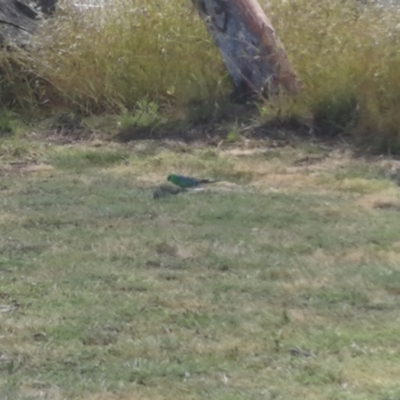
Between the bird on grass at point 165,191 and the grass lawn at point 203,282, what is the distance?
0.09m

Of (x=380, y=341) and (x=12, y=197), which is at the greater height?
(x=380, y=341)

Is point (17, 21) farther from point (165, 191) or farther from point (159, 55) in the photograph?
point (165, 191)

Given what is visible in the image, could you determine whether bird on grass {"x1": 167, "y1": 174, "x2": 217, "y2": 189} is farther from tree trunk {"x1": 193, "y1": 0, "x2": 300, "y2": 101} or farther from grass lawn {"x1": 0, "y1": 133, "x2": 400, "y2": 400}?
tree trunk {"x1": 193, "y1": 0, "x2": 300, "y2": 101}

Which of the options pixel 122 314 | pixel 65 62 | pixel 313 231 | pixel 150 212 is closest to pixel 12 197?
pixel 150 212

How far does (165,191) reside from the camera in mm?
7793

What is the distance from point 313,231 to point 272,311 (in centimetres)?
168

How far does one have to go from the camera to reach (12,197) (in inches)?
304

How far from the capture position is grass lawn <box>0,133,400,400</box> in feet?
13.6

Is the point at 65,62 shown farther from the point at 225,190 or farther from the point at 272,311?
the point at 272,311

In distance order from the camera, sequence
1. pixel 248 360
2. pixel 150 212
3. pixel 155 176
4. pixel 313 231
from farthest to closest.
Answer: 1. pixel 155 176
2. pixel 150 212
3. pixel 313 231
4. pixel 248 360

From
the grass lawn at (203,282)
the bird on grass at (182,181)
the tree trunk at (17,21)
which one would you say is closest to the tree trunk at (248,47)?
the grass lawn at (203,282)

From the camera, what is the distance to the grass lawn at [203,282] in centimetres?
415

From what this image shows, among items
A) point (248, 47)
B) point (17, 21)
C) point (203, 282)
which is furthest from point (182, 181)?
point (17, 21)

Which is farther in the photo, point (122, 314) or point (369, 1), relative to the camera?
point (369, 1)
